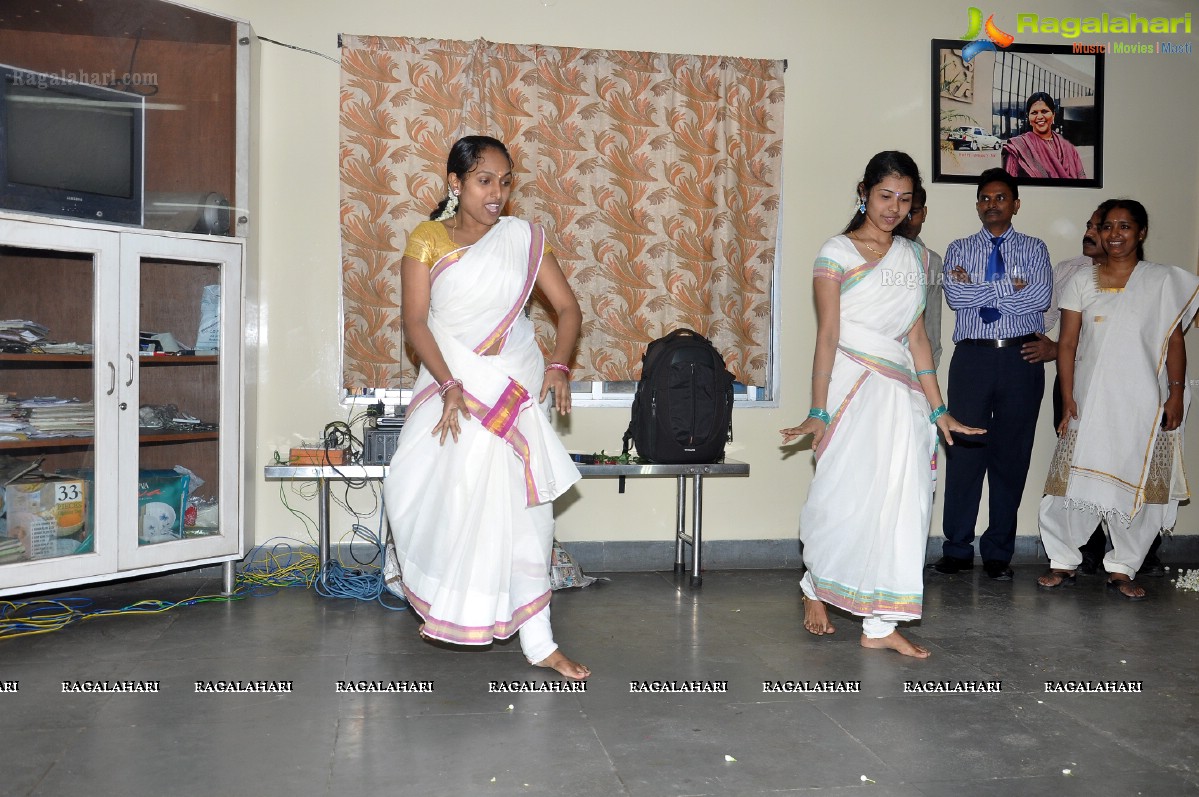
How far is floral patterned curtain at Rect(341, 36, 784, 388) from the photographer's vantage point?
4.61m

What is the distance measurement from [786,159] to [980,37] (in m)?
1.22

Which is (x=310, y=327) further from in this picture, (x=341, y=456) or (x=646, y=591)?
(x=646, y=591)

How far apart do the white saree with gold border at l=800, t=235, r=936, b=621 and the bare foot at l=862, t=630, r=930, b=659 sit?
12 centimetres

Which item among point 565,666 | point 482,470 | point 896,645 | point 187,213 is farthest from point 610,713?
point 187,213

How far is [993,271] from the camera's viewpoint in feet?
15.7

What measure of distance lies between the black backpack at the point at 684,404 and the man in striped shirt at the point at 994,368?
1209mm

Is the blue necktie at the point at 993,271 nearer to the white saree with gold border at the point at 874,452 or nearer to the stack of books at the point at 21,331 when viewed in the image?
the white saree with gold border at the point at 874,452

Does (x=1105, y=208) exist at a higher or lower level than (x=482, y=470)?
higher

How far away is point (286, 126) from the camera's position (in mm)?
4641

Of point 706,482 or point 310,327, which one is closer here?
point 310,327

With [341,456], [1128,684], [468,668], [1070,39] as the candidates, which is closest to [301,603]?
[341,456]

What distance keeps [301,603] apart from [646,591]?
4.76ft

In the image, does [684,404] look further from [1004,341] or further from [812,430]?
[1004,341]

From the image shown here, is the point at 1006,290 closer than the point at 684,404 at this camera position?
No
